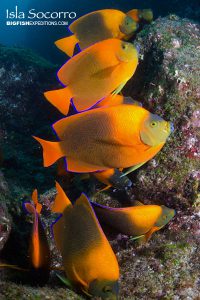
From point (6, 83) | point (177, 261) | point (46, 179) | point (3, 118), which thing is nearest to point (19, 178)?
point (46, 179)

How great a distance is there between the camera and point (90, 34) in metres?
3.08

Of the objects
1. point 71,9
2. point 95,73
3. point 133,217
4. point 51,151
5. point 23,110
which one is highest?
point 95,73

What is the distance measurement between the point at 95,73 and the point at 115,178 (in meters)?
1.22

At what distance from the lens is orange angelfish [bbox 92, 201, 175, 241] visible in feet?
8.54

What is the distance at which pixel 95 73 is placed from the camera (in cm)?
221

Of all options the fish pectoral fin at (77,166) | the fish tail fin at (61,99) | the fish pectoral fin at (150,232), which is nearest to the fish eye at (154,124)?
the fish pectoral fin at (77,166)

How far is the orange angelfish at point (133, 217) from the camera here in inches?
103

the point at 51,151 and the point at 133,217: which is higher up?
the point at 51,151

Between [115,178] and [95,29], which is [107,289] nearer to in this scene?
[115,178]

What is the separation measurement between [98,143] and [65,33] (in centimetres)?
2082

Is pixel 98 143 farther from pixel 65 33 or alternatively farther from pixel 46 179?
pixel 65 33

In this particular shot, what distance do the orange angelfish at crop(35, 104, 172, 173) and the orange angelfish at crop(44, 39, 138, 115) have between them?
1.11 feet

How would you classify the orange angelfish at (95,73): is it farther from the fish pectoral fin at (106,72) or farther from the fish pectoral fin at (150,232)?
the fish pectoral fin at (150,232)

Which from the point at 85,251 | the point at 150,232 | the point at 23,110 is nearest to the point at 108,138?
the point at 85,251
